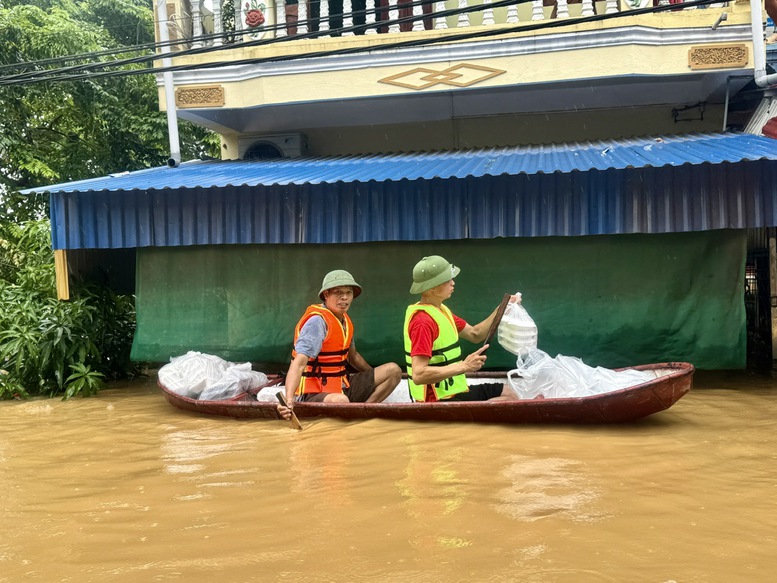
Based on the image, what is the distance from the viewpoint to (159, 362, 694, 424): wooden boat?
510 centimetres

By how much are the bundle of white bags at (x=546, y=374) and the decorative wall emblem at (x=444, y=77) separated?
3.72 m

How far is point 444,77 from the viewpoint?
8.62 meters

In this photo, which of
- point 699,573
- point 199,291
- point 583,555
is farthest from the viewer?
point 199,291

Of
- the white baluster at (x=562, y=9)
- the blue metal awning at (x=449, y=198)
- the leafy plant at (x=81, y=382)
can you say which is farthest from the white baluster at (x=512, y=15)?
the leafy plant at (x=81, y=382)

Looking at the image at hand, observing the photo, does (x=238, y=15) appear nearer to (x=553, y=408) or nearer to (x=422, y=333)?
(x=422, y=333)

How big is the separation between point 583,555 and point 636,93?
286 inches

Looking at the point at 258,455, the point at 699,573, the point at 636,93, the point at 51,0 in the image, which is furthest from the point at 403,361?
the point at 51,0

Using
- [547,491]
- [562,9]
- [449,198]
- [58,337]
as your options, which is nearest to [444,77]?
[562,9]

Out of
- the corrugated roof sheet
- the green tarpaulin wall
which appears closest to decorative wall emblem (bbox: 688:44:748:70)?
the corrugated roof sheet

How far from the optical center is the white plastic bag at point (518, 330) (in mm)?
5797

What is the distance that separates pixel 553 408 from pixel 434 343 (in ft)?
3.19

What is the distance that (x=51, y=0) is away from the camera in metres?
19.8

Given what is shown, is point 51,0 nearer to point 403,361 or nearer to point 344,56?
point 344,56

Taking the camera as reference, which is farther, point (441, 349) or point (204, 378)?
point (204, 378)
